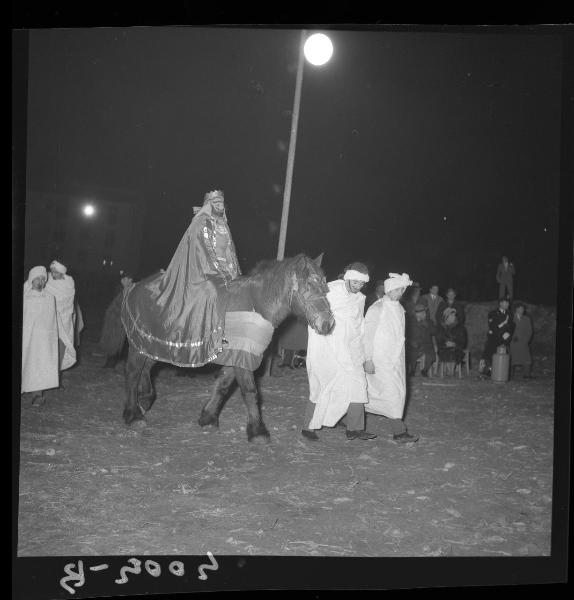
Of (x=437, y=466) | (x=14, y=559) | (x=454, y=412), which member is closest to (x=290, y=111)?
(x=454, y=412)

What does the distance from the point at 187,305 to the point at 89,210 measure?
83.3 ft

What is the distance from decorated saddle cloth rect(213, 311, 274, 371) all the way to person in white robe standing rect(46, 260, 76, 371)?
11.9 feet

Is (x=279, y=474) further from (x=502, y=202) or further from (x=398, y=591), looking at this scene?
(x=502, y=202)

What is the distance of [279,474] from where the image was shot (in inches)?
206

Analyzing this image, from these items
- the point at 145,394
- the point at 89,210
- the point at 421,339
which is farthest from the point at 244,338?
the point at 89,210

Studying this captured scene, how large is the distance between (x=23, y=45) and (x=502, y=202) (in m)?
14.7

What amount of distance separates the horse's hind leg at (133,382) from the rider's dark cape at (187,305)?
0.20m

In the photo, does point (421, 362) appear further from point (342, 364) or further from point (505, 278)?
point (342, 364)

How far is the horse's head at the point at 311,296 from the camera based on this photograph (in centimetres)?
543

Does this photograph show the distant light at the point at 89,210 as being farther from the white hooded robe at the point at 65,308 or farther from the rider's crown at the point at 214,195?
the rider's crown at the point at 214,195

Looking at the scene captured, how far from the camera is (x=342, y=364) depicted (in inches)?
237

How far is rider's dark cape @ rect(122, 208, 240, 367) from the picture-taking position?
588cm

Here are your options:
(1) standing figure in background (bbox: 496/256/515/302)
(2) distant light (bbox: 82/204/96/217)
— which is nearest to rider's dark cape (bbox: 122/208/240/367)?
(1) standing figure in background (bbox: 496/256/515/302)

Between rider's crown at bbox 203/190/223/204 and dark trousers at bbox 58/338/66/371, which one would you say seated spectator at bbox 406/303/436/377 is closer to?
rider's crown at bbox 203/190/223/204
